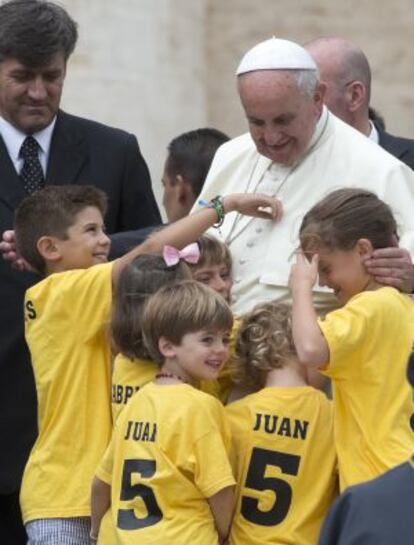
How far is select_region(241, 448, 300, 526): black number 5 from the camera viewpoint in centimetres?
619

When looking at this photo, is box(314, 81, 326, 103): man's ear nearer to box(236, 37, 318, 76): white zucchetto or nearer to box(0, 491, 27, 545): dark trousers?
box(236, 37, 318, 76): white zucchetto

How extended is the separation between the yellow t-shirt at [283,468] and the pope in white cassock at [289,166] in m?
0.42

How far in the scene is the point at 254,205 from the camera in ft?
21.5

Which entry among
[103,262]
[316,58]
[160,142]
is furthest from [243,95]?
[160,142]

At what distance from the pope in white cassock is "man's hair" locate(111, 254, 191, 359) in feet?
1.15

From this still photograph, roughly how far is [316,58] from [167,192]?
0.79 m

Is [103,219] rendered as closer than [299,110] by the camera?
No

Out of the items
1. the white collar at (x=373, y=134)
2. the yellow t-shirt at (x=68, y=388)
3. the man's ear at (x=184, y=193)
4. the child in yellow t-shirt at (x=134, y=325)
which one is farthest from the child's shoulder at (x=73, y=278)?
the white collar at (x=373, y=134)

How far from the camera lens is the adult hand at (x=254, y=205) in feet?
21.4

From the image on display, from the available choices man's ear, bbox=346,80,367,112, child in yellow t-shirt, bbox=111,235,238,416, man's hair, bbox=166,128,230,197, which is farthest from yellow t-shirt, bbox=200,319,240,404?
man's ear, bbox=346,80,367,112

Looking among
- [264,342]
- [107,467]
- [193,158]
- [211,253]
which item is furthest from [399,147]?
[107,467]

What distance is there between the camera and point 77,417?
656 cm

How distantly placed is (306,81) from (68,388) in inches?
45.3

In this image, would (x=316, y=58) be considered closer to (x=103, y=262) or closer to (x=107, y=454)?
(x=103, y=262)
